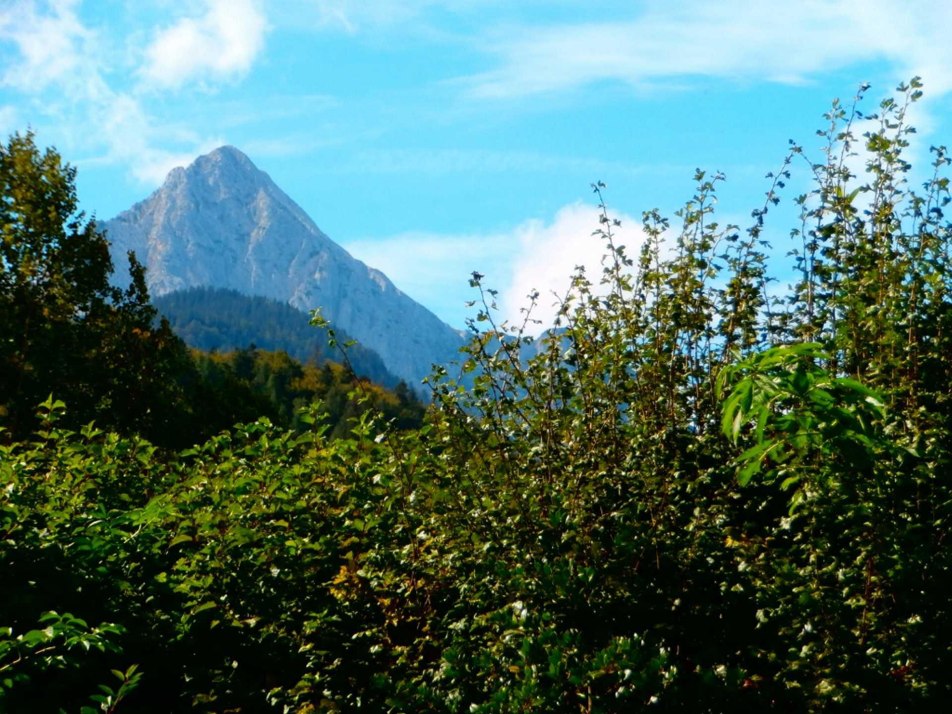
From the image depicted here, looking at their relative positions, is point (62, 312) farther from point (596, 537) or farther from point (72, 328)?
point (596, 537)

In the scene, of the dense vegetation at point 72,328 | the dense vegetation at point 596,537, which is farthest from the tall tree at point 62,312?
the dense vegetation at point 596,537

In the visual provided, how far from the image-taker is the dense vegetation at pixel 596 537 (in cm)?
401

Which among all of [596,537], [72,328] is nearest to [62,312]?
[72,328]

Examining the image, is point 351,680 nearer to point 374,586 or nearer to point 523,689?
point 374,586

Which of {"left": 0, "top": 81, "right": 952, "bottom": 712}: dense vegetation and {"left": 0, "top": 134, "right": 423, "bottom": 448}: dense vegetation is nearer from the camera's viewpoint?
{"left": 0, "top": 81, "right": 952, "bottom": 712}: dense vegetation

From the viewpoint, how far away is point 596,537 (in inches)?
185

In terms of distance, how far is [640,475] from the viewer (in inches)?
190

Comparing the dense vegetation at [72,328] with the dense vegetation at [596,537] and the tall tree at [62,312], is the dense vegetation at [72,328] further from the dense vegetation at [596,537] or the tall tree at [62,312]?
the dense vegetation at [596,537]

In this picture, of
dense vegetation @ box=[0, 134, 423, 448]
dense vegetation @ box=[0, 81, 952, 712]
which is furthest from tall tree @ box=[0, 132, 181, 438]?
dense vegetation @ box=[0, 81, 952, 712]

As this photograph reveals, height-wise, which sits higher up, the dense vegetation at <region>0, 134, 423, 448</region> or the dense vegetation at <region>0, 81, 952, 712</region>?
the dense vegetation at <region>0, 134, 423, 448</region>

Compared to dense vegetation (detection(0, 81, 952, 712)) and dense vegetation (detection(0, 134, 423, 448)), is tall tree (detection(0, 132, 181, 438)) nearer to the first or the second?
dense vegetation (detection(0, 134, 423, 448))

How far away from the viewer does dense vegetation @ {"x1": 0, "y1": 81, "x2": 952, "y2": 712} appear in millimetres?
4008

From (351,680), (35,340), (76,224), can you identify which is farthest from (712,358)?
(76,224)

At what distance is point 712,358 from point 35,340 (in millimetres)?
19564
